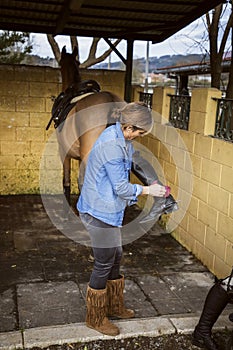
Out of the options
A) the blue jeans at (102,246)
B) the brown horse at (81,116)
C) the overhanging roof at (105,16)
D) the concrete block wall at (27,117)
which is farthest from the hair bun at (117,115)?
the concrete block wall at (27,117)

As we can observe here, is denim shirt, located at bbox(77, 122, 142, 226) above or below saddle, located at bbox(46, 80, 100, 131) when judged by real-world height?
below

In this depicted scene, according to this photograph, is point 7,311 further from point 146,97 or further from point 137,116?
point 146,97

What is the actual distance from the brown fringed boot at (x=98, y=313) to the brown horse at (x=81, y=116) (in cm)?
148

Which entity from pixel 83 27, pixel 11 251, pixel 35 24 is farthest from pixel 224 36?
pixel 11 251

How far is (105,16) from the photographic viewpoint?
4.91 m

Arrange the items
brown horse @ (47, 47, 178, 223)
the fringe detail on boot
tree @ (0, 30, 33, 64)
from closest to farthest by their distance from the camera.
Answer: the fringe detail on boot → brown horse @ (47, 47, 178, 223) → tree @ (0, 30, 33, 64)

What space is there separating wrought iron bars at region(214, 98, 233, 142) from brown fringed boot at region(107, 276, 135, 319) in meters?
1.49

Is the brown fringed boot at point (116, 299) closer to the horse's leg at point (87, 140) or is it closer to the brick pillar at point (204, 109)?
the horse's leg at point (87, 140)

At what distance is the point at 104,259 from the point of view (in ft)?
7.98

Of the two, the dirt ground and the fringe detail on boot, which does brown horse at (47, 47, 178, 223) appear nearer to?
the fringe detail on boot

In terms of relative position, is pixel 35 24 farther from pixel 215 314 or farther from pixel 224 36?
pixel 215 314

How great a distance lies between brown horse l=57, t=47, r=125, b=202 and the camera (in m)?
3.83

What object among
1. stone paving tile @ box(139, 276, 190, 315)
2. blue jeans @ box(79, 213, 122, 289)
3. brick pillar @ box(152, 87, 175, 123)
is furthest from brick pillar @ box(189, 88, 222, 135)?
blue jeans @ box(79, 213, 122, 289)

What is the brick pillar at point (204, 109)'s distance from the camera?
12.0ft
